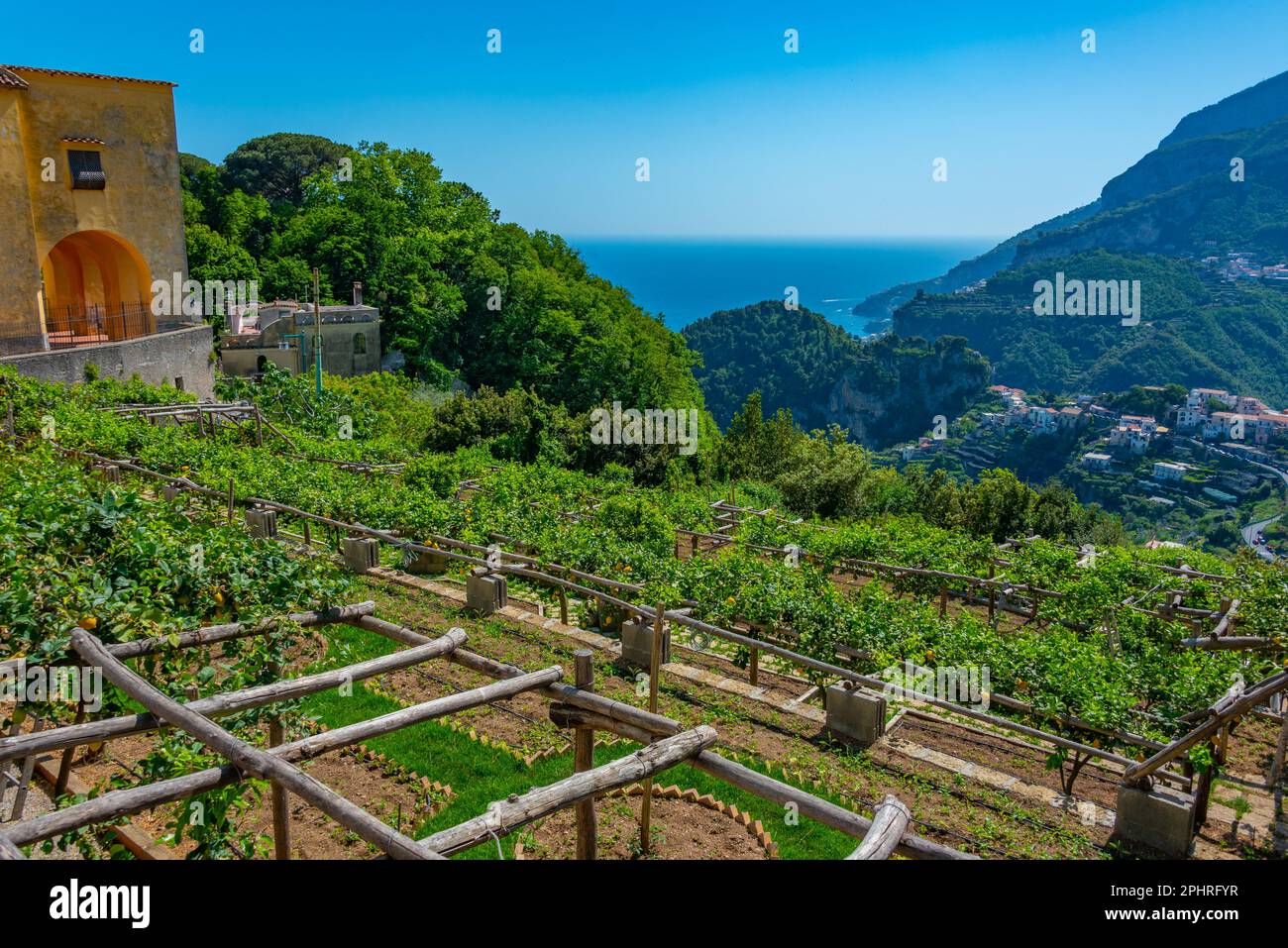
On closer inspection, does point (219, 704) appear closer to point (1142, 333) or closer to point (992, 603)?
point (992, 603)

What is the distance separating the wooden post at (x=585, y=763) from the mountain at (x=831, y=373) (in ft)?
306

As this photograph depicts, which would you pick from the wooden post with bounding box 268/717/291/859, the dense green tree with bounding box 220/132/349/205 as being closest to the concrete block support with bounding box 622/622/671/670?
the wooden post with bounding box 268/717/291/859

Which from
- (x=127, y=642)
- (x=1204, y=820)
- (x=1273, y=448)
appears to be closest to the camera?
(x=127, y=642)

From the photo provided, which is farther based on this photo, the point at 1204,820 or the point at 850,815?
the point at 1204,820

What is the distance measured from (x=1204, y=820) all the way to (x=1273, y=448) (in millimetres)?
80396

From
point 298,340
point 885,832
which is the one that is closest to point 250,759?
point 885,832

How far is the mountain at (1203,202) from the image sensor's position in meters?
131

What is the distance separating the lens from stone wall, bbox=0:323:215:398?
894 inches

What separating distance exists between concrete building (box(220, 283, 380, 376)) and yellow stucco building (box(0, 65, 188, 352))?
4955mm

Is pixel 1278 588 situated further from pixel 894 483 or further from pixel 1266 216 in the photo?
pixel 1266 216

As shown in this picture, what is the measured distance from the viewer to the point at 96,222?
1121 inches

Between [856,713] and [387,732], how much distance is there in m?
5.39

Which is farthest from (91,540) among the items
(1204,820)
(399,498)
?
(1204,820)
